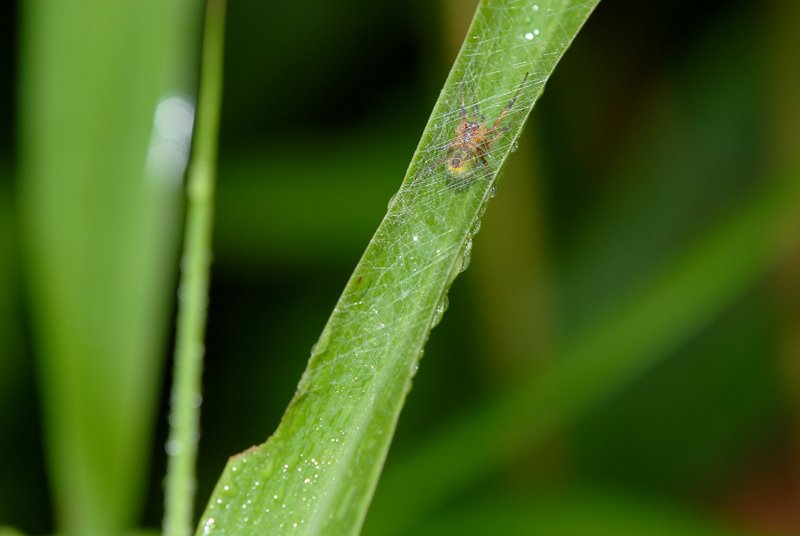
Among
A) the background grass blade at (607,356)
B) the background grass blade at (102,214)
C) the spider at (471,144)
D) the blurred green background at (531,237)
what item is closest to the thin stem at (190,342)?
the spider at (471,144)

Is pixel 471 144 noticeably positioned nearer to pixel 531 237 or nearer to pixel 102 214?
pixel 102 214

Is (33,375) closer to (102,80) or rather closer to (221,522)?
(102,80)

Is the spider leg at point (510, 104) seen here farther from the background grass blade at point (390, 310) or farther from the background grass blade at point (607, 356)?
the background grass blade at point (607, 356)

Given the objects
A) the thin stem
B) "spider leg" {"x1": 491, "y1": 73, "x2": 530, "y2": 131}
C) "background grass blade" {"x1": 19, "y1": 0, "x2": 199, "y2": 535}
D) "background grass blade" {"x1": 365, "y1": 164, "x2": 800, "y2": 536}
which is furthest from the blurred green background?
"spider leg" {"x1": 491, "y1": 73, "x2": 530, "y2": 131}

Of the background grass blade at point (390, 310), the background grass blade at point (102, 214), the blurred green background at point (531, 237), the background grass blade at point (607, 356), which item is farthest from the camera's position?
the blurred green background at point (531, 237)

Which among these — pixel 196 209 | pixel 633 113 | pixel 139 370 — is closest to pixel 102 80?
pixel 139 370

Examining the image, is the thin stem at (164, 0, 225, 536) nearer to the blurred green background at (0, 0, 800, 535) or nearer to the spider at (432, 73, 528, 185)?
the spider at (432, 73, 528, 185)

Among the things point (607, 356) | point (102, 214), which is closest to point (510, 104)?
point (102, 214)
